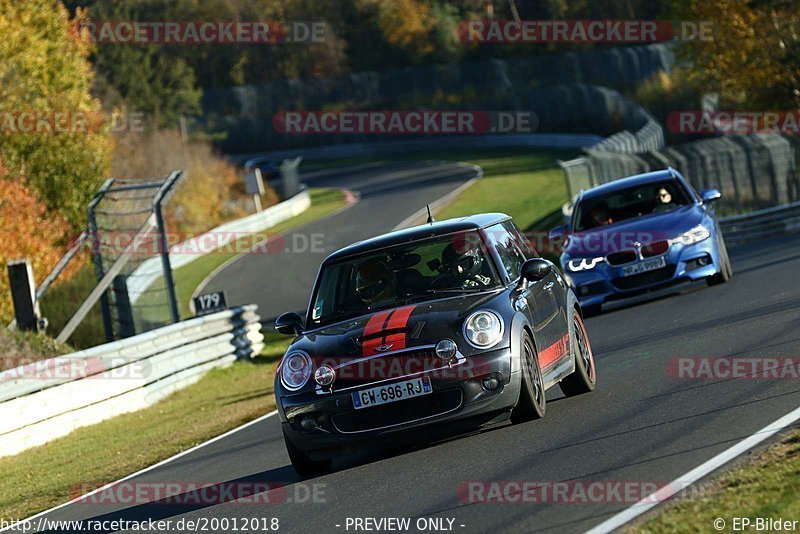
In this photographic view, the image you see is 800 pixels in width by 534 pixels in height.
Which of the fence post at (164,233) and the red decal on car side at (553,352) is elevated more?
the fence post at (164,233)

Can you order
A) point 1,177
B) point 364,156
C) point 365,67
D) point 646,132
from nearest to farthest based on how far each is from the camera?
point 1,177 → point 646,132 → point 364,156 → point 365,67

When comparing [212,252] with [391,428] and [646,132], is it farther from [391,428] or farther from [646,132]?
[391,428]

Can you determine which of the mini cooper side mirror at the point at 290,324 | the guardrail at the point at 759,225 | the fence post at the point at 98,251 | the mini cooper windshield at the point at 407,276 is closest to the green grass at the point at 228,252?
the fence post at the point at 98,251

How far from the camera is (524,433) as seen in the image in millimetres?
9109

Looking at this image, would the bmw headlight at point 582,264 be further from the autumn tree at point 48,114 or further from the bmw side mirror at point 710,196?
the autumn tree at point 48,114

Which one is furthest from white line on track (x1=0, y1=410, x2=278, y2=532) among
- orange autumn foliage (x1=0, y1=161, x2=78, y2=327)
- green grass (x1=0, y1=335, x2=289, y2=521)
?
orange autumn foliage (x1=0, y1=161, x2=78, y2=327)

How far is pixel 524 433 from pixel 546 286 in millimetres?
1655

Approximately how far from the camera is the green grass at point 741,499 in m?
5.98

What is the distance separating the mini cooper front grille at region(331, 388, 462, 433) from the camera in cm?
870

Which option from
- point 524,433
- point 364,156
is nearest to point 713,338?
point 524,433

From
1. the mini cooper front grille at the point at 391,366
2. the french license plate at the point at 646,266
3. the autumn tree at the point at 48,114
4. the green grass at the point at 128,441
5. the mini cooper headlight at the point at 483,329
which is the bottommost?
the green grass at the point at 128,441

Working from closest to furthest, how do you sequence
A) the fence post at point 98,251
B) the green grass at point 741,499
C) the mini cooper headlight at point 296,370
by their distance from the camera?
the green grass at point 741,499
the mini cooper headlight at point 296,370
the fence post at point 98,251

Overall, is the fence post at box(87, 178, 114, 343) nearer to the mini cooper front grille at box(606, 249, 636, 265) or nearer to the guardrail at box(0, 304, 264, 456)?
the guardrail at box(0, 304, 264, 456)

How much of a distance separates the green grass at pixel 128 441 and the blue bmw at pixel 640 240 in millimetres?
4336
